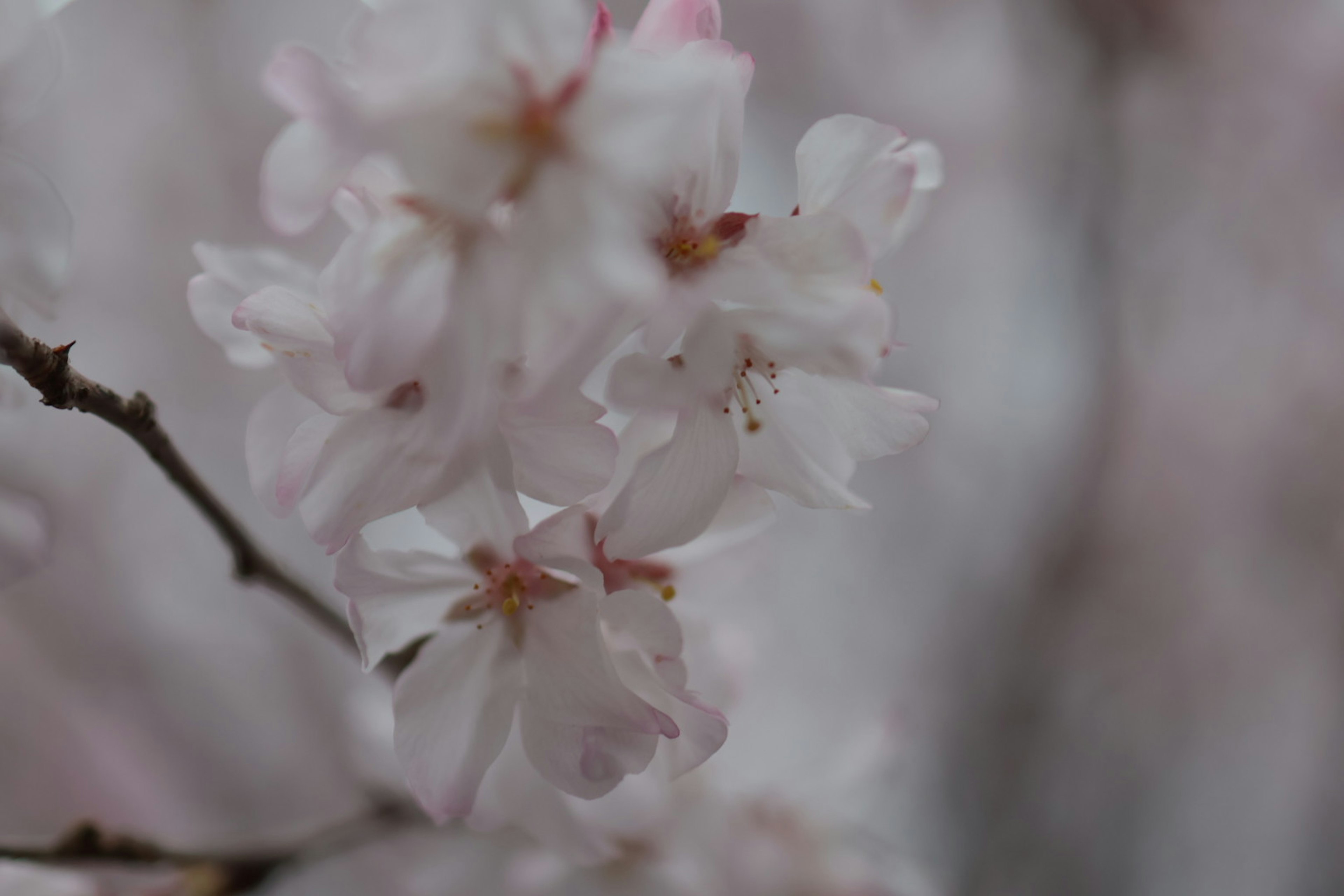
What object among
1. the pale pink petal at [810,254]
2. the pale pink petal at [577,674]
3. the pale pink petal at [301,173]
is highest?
the pale pink petal at [810,254]

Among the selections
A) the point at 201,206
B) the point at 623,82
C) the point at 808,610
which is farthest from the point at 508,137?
the point at 808,610

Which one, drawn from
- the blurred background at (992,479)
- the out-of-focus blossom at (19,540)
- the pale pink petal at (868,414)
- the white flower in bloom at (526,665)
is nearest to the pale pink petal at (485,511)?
the white flower in bloom at (526,665)

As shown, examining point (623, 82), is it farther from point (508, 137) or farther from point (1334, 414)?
point (1334, 414)

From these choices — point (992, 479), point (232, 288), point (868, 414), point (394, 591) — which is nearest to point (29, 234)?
point (232, 288)

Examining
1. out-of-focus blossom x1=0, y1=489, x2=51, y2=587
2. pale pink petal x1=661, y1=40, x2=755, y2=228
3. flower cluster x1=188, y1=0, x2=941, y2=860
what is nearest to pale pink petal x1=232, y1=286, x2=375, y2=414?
flower cluster x1=188, y1=0, x2=941, y2=860

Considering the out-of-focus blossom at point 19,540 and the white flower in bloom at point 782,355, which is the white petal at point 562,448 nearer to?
the white flower in bloom at point 782,355

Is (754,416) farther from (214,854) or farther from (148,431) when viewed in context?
(214,854)
